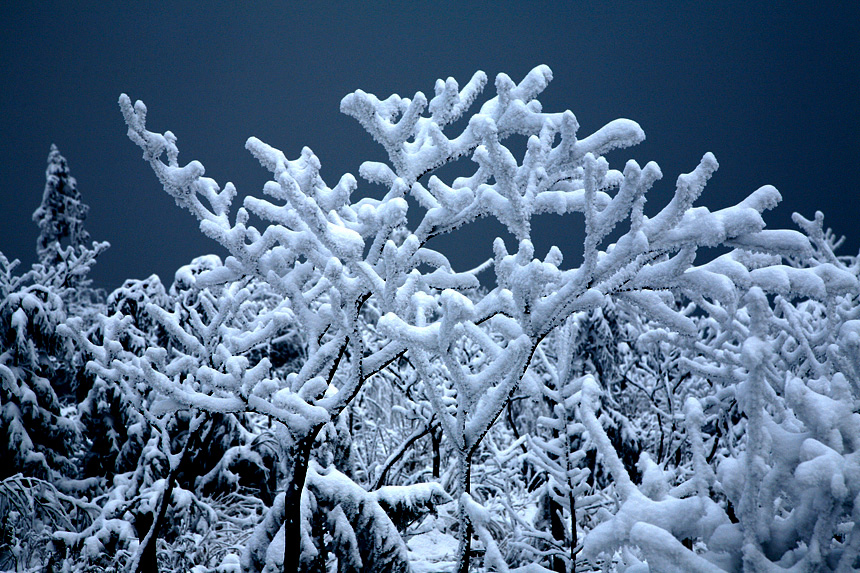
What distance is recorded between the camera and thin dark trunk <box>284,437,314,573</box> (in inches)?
121

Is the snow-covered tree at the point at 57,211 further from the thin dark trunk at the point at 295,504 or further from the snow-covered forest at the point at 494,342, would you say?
the thin dark trunk at the point at 295,504

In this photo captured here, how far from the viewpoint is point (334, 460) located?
17.1ft

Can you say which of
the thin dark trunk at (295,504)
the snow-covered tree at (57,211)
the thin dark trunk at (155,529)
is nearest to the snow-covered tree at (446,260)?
the thin dark trunk at (295,504)

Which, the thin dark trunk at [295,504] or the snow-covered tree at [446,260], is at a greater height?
the snow-covered tree at [446,260]

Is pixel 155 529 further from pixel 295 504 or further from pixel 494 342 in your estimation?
pixel 494 342

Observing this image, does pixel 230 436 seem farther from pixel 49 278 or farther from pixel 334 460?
pixel 49 278

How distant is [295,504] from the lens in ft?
10.2

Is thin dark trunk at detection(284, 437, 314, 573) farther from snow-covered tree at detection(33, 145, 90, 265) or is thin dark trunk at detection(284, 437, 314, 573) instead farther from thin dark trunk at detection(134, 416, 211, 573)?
snow-covered tree at detection(33, 145, 90, 265)

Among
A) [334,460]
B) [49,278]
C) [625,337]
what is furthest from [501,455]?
[49,278]

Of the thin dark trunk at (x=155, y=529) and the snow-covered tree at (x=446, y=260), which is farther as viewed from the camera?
the thin dark trunk at (x=155, y=529)

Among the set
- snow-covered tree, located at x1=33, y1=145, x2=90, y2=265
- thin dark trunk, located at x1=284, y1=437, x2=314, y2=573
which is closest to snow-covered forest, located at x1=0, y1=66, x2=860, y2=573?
thin dark trunk, located at x1=284, y1=437, x2=314, y2=573

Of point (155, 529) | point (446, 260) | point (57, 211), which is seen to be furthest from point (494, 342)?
point (57, 211)

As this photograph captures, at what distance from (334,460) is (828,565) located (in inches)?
172

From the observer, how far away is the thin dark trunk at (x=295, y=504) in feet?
10.1
